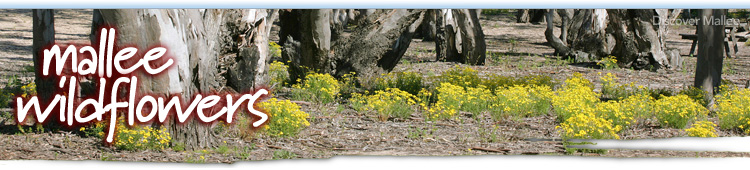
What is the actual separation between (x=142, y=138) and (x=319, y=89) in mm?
2518

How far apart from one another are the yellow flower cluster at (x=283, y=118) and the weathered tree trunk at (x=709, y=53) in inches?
146

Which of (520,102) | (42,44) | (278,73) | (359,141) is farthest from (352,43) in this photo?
(42,44)

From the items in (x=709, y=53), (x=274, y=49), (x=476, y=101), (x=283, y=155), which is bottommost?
(x=283, y=155)

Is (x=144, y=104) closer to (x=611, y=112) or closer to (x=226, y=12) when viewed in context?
(x=226, y=12)

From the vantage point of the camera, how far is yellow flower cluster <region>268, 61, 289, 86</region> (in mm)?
8667

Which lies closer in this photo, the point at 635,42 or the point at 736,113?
the point at 736,113

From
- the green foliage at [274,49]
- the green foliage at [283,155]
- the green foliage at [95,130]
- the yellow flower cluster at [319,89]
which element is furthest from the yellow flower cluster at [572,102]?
the green foliage at [274,49]

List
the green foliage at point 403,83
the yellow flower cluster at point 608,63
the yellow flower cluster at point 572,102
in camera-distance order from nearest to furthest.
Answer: the yellow flower cluster at point 572,102 → the green foliage at point 403,83 → the yellow flower cluster at point 608,63

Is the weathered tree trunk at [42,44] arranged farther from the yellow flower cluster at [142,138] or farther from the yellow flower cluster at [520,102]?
the yellow flower cluster at [520,102]

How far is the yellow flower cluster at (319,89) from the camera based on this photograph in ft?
24.7

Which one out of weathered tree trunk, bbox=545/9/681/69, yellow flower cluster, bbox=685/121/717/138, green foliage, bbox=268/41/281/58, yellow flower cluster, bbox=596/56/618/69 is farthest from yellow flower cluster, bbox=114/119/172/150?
weathered tree trunk, bbox=545/9/681/69

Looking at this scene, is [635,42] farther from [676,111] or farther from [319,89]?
[319,89]

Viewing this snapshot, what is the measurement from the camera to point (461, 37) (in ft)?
38.9
